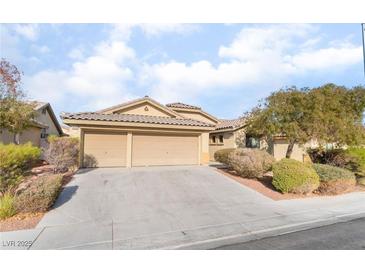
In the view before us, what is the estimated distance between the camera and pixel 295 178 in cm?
1025

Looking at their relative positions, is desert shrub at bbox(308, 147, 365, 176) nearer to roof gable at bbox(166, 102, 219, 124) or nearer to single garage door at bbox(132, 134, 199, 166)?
single garage door at bbox(132, 134, 199, 166)

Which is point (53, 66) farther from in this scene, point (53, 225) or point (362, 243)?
point (362, 243)

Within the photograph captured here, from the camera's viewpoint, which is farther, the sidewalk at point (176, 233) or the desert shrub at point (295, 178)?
the desert shrub at point (295, 178)

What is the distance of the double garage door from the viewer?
45.3 ft

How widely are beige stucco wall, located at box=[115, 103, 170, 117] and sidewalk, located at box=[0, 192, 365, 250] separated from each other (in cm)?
1122

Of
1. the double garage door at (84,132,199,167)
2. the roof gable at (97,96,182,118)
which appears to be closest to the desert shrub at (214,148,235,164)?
the double garage door at (84,132,199,167)

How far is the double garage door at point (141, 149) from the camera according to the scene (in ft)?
45.3

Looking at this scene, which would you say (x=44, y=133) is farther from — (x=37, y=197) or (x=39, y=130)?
(x=37, y=197)

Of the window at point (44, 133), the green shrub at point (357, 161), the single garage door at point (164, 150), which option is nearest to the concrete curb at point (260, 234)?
the green shrub at point (357, 161)

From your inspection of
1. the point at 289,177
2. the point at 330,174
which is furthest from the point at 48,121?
the point at 330,174

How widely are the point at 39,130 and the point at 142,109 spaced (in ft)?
33.7

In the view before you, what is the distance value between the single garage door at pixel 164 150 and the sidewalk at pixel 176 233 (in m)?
8.25

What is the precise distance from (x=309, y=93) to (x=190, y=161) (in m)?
8.65

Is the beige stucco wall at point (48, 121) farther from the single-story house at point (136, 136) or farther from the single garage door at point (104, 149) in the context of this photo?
the single garage door at point (104, 149)
